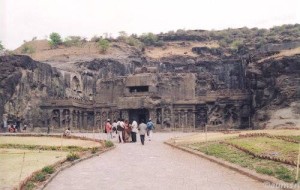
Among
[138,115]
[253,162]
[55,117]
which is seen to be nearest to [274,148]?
[253,162]

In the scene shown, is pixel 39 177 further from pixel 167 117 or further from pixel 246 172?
pixel 167 117

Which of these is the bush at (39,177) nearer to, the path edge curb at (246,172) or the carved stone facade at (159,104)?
the path edge curb at (246,172)

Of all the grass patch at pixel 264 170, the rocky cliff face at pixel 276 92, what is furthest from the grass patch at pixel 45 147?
the rocky cliff face at pixel 276 92

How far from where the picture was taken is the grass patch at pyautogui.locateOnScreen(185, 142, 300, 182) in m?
13.5

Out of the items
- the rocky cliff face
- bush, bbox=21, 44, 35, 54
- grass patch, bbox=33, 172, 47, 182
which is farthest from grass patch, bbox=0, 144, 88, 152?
bush, bbox=21, 44, 35, 54

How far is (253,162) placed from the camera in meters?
16.7

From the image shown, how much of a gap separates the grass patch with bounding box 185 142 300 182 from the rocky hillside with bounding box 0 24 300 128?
75.6ft

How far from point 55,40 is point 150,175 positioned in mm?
95009

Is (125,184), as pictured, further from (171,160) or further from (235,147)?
(235,147)

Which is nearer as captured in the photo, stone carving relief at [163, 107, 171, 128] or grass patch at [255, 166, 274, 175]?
grass patch at [255, 166, 274, 175]

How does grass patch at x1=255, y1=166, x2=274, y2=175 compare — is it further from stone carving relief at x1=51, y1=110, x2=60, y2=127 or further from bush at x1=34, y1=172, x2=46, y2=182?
stone carving relief at x1=51, y1=110, x2=60, y2=127

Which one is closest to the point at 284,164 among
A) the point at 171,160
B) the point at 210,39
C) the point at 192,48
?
the point at 171,160

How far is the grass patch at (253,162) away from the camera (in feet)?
44.3

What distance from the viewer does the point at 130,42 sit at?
103 m
